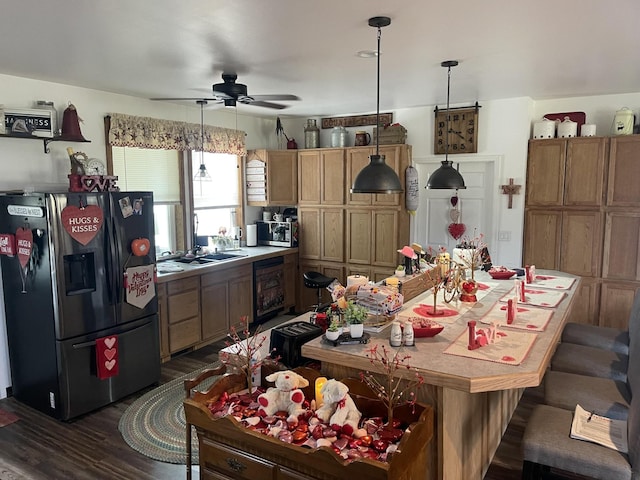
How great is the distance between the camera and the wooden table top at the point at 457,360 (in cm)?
197

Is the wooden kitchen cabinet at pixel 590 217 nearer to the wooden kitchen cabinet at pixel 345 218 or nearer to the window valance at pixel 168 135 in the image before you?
the wooden kitchen cabinet at pixel 345 218

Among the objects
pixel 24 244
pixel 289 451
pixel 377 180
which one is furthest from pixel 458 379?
pixel 24 244

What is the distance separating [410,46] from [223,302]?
3239mm

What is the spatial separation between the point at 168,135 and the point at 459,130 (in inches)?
126

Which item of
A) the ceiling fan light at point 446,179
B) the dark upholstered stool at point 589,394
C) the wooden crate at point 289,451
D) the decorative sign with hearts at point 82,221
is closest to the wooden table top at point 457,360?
the wooden crate at point 289,451

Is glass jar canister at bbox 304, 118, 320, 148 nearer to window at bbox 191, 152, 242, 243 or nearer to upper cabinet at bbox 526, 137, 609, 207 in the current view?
window at bbox 191, 152, 242, 243

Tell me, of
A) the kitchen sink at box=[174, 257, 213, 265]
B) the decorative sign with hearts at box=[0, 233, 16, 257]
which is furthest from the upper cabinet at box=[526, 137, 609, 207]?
the decorative sign with hearts at box=[0, 233, 16, 257]

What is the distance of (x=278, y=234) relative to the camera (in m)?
6.11

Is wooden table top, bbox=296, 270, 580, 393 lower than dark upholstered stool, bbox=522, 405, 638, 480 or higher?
higher

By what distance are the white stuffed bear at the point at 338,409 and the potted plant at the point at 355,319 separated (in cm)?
41

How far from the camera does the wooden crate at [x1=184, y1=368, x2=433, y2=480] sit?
1.72 meters

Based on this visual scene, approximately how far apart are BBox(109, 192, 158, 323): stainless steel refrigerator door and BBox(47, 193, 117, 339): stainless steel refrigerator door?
0.05m

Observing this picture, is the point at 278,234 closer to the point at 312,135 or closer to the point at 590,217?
the point at 312,135

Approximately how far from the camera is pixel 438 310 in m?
2.94
